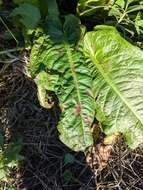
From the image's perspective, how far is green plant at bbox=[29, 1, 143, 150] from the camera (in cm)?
187

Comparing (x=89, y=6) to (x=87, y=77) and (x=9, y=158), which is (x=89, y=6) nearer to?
(x=87, y=77)

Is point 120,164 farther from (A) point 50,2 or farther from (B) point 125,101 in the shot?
(A) point 50,2

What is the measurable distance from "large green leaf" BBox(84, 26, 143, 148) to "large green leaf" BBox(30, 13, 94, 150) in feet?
0.16

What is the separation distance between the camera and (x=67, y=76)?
1.90 m

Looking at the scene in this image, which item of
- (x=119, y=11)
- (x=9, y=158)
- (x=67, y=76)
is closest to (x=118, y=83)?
(x=67, y=76)

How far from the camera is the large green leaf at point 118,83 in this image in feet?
6.12

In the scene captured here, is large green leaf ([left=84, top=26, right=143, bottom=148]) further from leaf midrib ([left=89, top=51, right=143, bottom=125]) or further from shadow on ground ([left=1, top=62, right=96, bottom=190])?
shadow on ground ([left=1, top=62, right=96, bottom=190])

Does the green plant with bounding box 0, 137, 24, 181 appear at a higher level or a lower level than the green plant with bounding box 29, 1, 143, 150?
lower

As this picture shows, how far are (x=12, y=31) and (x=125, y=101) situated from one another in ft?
1.97

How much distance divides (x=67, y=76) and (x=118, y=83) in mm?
200

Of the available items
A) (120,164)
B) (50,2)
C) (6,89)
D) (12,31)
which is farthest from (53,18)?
(120,164)

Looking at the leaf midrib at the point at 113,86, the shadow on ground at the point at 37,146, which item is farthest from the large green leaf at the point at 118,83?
the shadow on ground at the point at 37,146

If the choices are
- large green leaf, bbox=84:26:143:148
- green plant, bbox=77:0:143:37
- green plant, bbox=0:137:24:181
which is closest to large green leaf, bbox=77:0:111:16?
green plant, bbox=77:0:143:37

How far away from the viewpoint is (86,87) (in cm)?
190
